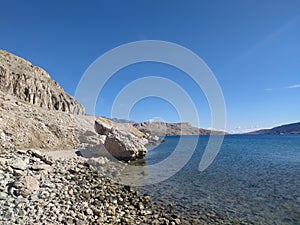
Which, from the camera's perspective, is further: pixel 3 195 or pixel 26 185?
pixel 26 185

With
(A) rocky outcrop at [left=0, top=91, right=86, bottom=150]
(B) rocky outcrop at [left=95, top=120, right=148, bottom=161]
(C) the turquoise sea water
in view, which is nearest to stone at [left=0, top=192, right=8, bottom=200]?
(C) the turquoise sea water

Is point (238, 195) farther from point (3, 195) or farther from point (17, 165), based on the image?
point (17, 165)

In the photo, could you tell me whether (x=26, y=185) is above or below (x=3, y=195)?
above

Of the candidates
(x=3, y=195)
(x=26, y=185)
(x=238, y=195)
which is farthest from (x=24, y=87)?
(x=238, y=195)

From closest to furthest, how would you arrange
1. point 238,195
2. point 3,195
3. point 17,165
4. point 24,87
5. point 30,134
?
point 3,195
point 17,165
point 238,195
point 30,134
point 24,87

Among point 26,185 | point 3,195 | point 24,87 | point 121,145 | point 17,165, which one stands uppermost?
point 24,87

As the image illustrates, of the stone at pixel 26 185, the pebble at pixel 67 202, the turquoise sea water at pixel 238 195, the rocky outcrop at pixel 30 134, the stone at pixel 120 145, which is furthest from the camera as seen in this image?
the stone at pixel 120 145

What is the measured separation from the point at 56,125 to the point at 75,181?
15031 mm

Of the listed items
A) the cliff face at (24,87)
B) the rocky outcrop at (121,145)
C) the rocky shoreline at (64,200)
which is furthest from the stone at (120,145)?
the cliff face at (24,87)

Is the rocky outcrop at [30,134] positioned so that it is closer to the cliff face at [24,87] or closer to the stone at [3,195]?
the stone at [3,195]

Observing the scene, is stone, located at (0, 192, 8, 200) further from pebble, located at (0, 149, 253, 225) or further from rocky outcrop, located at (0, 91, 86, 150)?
rocky outcrop, located at (0, 91, 86, 150)

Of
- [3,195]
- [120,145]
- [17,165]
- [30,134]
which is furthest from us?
[120,145]

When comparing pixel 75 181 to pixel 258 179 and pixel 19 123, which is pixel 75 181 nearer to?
pixel 19 123

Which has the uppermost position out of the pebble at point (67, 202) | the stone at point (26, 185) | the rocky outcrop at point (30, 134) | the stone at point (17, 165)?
the rocky outcrop at point (30, 134)
